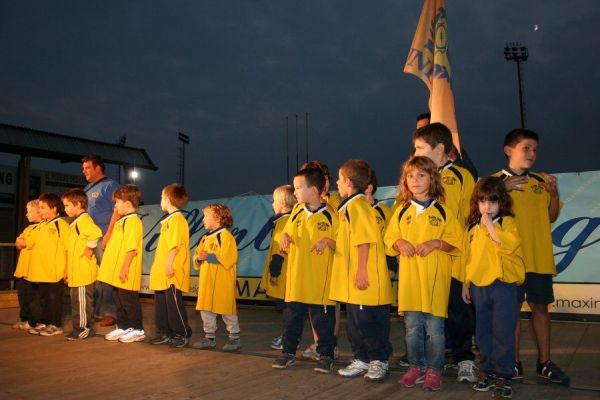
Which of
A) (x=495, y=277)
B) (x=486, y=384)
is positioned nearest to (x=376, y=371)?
(x=486, y=384)

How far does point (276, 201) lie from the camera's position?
5.95 m

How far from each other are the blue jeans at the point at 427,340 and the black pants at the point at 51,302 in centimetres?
491

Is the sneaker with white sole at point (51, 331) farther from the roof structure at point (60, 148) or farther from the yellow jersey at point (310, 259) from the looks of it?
the roof structure at point (60, 148)

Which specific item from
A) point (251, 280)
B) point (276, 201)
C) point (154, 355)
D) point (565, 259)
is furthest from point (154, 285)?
point (565, 259)

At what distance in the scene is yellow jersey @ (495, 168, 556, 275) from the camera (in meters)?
3.98

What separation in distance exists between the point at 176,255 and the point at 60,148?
14.5 m

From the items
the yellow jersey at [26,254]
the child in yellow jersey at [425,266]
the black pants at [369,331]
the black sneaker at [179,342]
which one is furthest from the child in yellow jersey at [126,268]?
the child in yellow jersey at [425,266]

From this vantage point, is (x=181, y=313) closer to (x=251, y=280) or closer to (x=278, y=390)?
(x=278, y=390)

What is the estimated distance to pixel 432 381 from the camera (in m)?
3.73

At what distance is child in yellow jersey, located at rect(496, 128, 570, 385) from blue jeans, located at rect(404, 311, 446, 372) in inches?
27.4

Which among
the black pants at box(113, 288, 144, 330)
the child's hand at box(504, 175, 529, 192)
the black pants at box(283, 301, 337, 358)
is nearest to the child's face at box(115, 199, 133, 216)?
the black pants at box(113, 288, 144, 330)

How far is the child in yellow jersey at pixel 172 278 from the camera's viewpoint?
5.61 m

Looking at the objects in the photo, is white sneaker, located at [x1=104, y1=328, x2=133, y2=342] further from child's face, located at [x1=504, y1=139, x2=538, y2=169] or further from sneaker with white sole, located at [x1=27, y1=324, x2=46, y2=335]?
child's face, located at [x1=504, y1=139, x2=538, y2=169]

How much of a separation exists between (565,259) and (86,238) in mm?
6385
